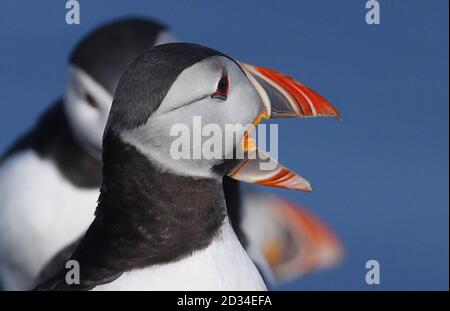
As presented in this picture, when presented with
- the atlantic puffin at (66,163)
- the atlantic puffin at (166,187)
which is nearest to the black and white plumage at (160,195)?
the atlantic puffin at (166,187)

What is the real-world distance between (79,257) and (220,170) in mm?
284

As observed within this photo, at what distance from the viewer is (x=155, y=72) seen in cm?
219

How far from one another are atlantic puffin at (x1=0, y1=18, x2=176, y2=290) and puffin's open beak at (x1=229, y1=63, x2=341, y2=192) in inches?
50.7

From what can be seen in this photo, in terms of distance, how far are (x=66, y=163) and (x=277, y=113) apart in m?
1.59

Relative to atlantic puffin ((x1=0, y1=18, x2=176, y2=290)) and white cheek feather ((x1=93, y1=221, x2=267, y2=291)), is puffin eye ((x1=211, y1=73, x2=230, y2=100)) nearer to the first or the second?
white cheek feather ((x1=93, y1=221, x2=267, y2=291))

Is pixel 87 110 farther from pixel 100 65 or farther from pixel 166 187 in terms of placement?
pixel 166 187

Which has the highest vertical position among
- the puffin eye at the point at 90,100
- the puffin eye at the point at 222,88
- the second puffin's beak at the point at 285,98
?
the puffin eye at the point at 222,88

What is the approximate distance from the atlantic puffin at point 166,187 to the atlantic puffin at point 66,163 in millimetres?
1351

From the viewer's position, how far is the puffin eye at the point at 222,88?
2.25 m

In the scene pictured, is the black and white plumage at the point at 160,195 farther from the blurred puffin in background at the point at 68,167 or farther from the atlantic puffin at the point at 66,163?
the atlantic puffin at the point at 66,163

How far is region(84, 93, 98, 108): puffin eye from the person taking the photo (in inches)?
146

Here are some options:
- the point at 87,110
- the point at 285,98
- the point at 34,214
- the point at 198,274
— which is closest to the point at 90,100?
the point at 87,110
